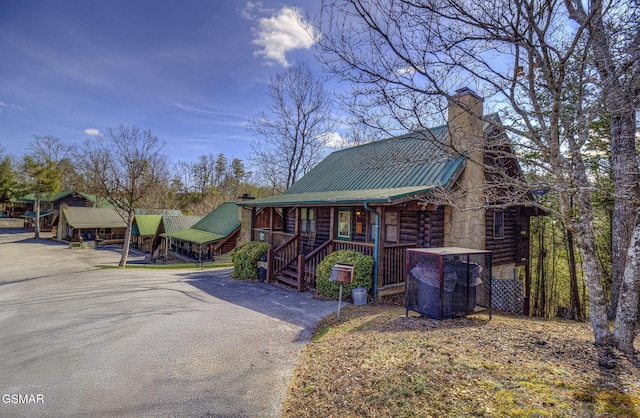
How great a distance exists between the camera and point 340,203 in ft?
31.9

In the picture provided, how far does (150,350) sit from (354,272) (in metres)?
5.30

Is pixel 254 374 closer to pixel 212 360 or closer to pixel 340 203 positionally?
pixel 212 360

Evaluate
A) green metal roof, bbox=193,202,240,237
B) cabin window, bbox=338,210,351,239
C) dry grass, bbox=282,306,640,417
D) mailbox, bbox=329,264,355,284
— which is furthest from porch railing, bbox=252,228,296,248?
green metal roof, bbox=193,202,240,237

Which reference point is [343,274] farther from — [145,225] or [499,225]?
[145,225]

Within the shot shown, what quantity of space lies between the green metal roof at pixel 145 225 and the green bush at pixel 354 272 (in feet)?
87.9

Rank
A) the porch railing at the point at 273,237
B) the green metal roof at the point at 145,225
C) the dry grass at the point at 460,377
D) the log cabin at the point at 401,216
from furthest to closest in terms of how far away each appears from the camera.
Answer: the green metal roof at the point at 145,225 < the porch railing at the point at 273,237 < the log cabin at the point at 401,216 < the dry grass at the point at 460,377

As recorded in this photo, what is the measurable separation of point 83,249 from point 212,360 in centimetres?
3413

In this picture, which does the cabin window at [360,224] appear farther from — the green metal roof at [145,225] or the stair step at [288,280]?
the green metal roof at [145,225]

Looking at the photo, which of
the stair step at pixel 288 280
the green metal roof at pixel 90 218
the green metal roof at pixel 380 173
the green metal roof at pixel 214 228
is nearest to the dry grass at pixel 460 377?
the green metal roof at pixel 380 173

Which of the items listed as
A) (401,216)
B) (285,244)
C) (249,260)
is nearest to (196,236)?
(249,260)

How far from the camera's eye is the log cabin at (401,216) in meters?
8.99

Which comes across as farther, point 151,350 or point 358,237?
point 358,237

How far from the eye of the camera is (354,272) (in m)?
8.80

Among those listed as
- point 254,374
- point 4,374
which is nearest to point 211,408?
point 254,374
